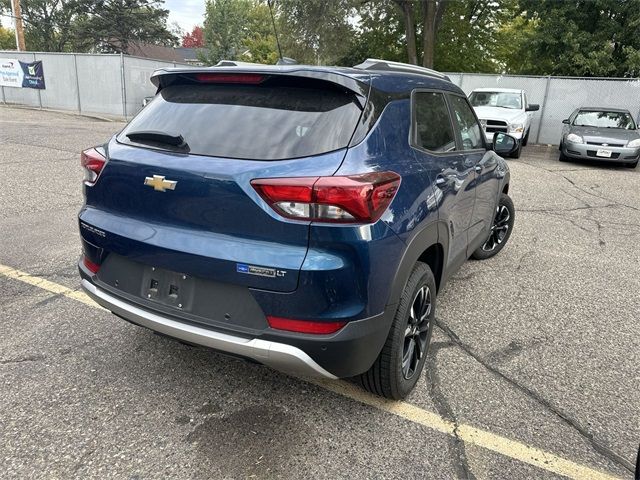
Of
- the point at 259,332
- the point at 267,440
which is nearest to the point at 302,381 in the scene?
the point at 267,440

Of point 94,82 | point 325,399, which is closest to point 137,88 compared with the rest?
point 94,82

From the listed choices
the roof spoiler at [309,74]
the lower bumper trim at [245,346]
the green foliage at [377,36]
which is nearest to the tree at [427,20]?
the green foliage at [377,36]

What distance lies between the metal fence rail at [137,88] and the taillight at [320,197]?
17.1 metres

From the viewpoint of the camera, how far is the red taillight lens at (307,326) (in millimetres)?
2133

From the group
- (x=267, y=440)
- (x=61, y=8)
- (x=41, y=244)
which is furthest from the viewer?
(x=61, y=8)

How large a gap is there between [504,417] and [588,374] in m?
0.83

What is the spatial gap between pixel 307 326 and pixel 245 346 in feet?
0.93

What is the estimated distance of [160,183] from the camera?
2.30 meters

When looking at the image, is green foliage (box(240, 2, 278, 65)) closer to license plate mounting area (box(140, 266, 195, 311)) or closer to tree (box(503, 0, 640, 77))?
tree (box(503, 0, 640, 77))

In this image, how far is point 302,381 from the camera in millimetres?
2879

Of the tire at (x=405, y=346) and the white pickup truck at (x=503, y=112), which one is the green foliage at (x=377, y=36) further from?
the tire at (x=405, y=346)

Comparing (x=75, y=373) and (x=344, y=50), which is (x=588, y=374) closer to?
(x=75, y=373)

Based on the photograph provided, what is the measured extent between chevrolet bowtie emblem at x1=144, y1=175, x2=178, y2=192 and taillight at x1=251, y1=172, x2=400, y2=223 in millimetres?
424

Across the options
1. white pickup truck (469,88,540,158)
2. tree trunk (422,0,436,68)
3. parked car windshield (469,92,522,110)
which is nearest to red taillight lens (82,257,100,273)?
white pickup truck (469,88,540,158)
